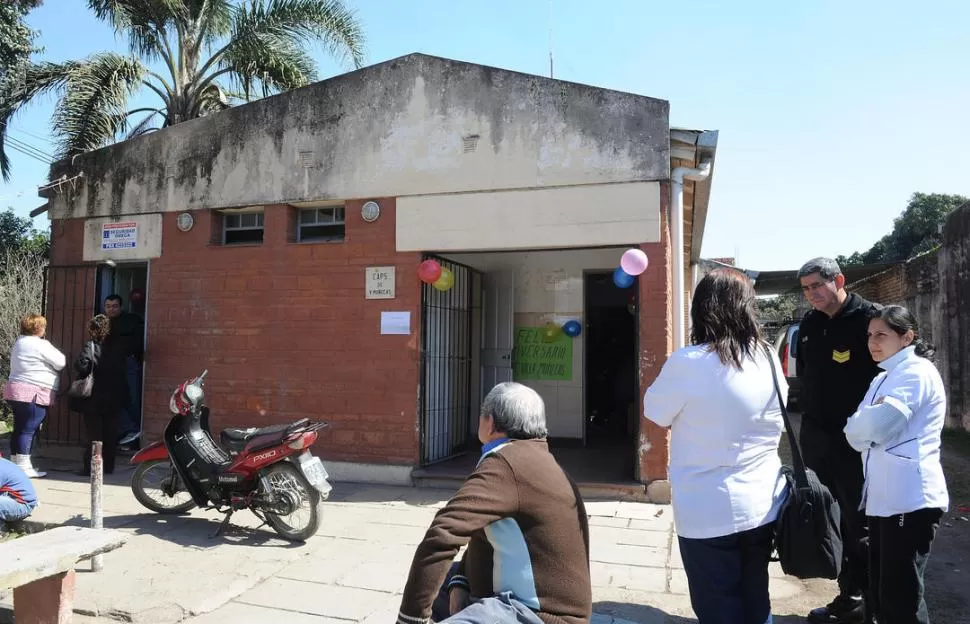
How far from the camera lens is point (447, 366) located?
8094 mm

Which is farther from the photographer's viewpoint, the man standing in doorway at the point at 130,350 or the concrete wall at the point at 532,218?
the man standing in doorway at the point at 130,350

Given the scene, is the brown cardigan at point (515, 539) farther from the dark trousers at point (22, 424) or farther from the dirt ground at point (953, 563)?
the dark trousers at point (22, 424)

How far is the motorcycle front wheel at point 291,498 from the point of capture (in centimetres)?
508

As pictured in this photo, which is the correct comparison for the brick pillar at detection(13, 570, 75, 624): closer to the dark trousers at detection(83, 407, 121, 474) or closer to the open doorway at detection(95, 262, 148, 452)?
the dark trousers at detection(83, 407, 121, 474)

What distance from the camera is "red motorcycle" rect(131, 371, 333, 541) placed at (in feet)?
16.7

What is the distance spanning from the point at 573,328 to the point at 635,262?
2.82 meters

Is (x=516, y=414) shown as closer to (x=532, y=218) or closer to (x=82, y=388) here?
(x=532, y=218)

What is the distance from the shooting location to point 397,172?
7211mm

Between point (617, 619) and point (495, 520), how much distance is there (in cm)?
205

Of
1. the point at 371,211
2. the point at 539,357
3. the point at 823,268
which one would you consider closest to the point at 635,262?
the point at 823,268

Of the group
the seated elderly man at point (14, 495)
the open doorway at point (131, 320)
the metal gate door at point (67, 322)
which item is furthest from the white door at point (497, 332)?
the seated elderly man at point (14, 495)

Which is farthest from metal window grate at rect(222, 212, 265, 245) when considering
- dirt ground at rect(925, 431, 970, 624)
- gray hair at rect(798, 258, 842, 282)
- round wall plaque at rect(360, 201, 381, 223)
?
dirt ground at rect(925, 431, 970, 624)

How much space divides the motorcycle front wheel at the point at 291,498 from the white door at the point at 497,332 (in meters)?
4.21

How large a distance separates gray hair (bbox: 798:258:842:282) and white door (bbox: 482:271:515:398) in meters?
5.64
